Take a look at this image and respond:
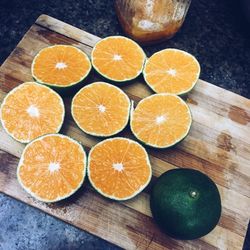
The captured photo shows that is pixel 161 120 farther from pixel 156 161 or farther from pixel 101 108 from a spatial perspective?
pixel 101 108

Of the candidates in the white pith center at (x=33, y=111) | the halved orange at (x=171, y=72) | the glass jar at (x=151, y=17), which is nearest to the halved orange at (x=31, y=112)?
the white pith center at (x=33, y=111)

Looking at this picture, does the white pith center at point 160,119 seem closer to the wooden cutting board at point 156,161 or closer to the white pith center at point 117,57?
the wooden cutting board at point 156,161

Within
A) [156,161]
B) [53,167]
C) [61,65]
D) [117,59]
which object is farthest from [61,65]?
[156,161]

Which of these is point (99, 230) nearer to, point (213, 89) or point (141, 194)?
point (141, 194)

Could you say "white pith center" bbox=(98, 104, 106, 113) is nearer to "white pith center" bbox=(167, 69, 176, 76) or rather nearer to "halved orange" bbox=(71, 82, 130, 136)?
"halved orange" bbox=(71, 82, 130, 136)

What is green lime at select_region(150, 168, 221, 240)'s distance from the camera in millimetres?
1438

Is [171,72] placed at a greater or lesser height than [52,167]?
greater

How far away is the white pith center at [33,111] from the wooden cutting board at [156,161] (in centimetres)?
16

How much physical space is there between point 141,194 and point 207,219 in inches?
13.4

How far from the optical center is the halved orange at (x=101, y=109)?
1.72 m

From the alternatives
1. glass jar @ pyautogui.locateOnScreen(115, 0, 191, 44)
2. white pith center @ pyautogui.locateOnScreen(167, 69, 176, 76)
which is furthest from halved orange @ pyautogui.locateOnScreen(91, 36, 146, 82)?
glass jar @ pyautogui.locateOnScreen(115, 0, 191, 44)

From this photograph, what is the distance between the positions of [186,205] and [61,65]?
3.16ft

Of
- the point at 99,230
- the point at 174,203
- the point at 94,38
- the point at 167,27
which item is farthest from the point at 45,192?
the point at 167,27

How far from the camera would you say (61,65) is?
6.07 ft
